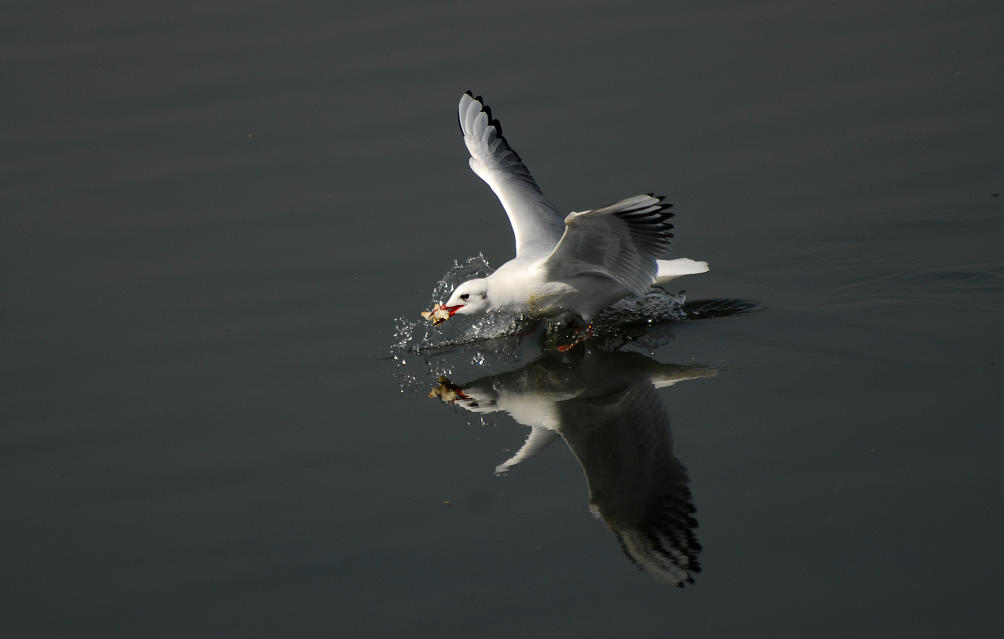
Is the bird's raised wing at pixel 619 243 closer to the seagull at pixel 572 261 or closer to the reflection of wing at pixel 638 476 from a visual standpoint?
the seagull at pixel 572 261

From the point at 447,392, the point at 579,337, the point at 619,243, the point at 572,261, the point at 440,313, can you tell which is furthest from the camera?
the point at 579,337

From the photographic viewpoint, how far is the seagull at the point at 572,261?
667 cm

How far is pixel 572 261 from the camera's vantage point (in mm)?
7152

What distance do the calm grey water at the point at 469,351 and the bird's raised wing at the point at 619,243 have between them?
0.50 metres

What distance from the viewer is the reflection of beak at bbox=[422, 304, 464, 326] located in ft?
24.0

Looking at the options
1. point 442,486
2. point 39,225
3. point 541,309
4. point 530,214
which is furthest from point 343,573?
point 39,225

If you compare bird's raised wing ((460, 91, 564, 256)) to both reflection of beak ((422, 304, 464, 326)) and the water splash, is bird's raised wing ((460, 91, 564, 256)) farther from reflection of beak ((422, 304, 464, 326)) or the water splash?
reflection of beak ((422, 304, 464, 326))

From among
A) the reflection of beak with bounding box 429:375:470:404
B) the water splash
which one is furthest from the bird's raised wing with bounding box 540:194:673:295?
the reflection of beak with bounding box 429:375:470:404

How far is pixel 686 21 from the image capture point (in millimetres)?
11906

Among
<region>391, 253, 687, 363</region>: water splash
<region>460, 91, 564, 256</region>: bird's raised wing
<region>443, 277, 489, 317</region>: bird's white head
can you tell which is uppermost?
<region>460, 91, 564, 256</region>: bird's raised wing

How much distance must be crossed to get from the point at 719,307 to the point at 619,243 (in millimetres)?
889

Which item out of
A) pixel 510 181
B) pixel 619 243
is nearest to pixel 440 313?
pixel 619 243

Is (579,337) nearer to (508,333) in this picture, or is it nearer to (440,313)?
(508,333)

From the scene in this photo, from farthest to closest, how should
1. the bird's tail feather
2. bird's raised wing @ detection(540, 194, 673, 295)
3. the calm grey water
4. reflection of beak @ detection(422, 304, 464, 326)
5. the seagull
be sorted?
1. reflection of beak @ detection(422, 304, 464, 326)
2. the bird's tail feather
3. the seagull
4. bird's raised wing @ detection(540, 194, 673, 295)
5. the calm grey water
